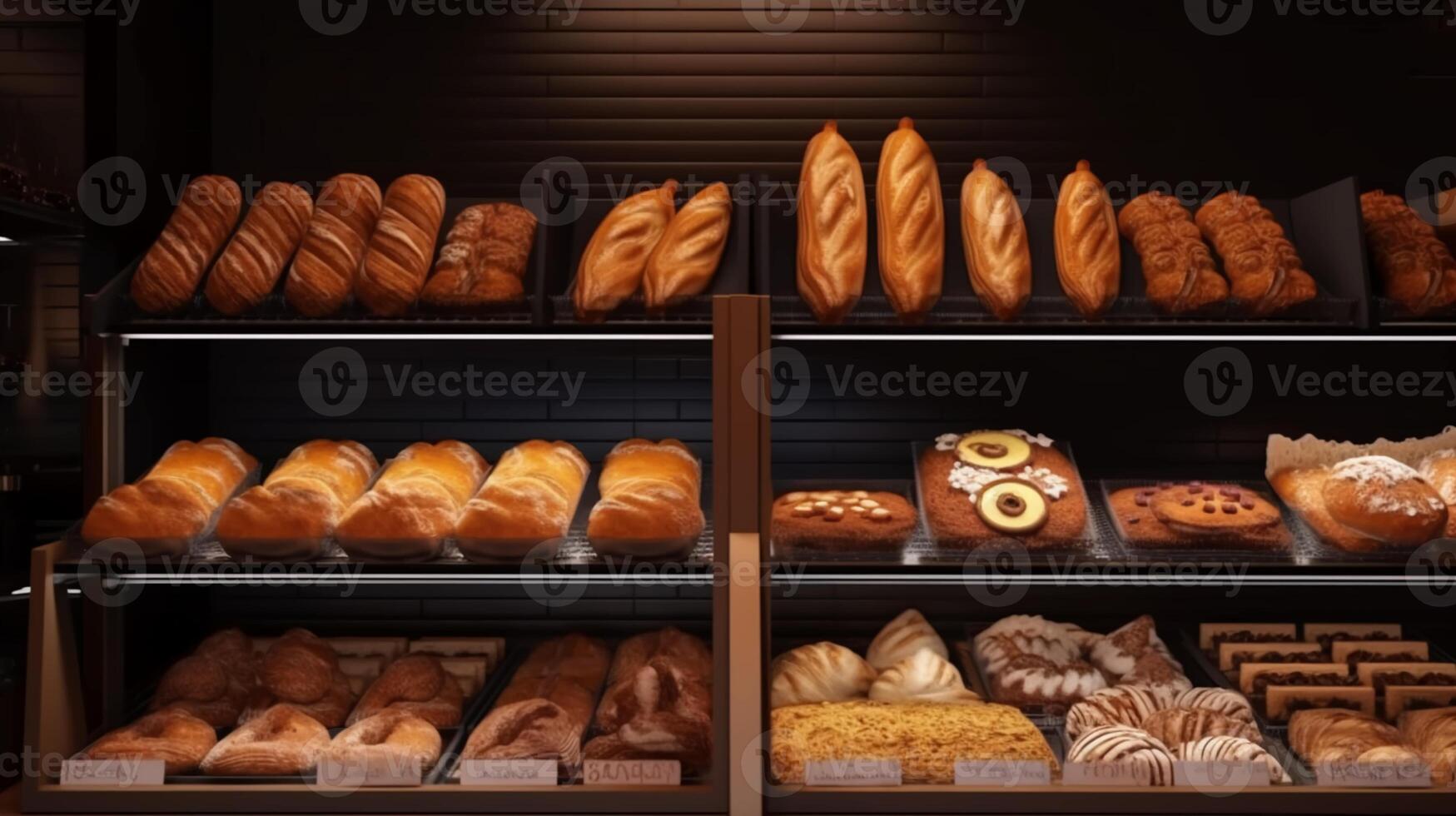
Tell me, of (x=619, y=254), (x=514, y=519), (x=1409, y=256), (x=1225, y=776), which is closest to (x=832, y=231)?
(x=619, y=254)

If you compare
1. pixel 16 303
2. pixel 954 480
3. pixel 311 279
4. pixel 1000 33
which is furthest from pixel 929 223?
pixel 16 303

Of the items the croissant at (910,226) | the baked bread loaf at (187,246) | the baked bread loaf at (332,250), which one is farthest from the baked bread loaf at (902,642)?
the baked bread loaf at (187,246)

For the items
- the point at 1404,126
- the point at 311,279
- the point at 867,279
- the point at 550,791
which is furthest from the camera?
the point at 1404,126

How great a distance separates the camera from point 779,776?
98.7 inches

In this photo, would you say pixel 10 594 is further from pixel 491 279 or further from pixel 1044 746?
pixel 1044 746

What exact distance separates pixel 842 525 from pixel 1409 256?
4.97ft

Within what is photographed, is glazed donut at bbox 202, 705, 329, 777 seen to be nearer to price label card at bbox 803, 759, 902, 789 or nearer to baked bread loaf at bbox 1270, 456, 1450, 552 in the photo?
price label card at bbox 803, 759, 902, 789

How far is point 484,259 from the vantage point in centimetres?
278

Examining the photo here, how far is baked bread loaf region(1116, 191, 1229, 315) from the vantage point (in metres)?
2.67

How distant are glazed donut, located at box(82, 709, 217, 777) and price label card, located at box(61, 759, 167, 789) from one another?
0.05 feet

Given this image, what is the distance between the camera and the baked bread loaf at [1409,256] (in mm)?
2645

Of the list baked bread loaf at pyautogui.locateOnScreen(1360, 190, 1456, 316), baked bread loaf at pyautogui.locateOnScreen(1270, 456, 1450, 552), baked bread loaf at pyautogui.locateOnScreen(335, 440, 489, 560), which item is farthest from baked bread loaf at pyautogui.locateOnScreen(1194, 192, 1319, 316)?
baked bread loaf at pyautogui.locateOnScreen(335, 440, 489, 560)

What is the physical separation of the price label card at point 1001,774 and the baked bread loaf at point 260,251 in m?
2.01

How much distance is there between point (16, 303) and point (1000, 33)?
9.12 ft
